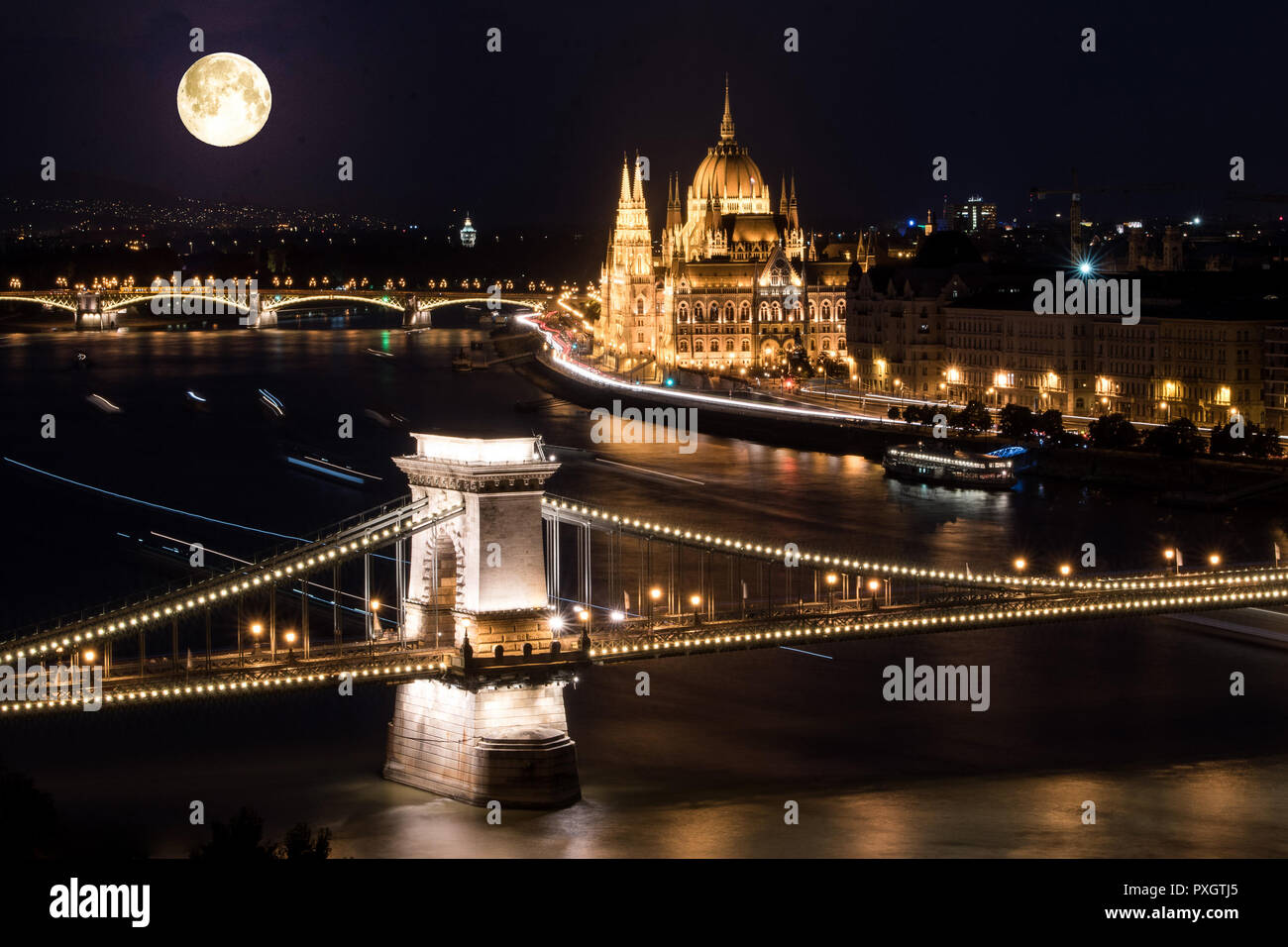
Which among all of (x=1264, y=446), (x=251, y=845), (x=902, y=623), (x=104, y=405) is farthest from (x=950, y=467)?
(x=251, y=845)

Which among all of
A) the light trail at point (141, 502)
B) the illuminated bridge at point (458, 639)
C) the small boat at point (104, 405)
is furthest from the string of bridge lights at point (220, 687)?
the small boat at point (104, 405)

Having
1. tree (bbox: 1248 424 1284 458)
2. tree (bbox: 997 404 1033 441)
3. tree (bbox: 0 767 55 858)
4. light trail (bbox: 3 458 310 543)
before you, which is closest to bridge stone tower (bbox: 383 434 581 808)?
tree (bbox: 0 767 55 858)

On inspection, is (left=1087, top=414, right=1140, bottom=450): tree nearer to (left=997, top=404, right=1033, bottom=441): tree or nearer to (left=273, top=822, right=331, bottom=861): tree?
(left=997, top=404, right=1033, bottom=441): tree

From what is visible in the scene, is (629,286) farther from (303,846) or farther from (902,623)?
(303,846)

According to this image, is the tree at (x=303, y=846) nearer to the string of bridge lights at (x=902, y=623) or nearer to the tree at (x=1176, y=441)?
the string of bridge lights at (x=902, y=623)

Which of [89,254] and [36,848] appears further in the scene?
[89,254]

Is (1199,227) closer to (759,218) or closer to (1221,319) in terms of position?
(759,218)
